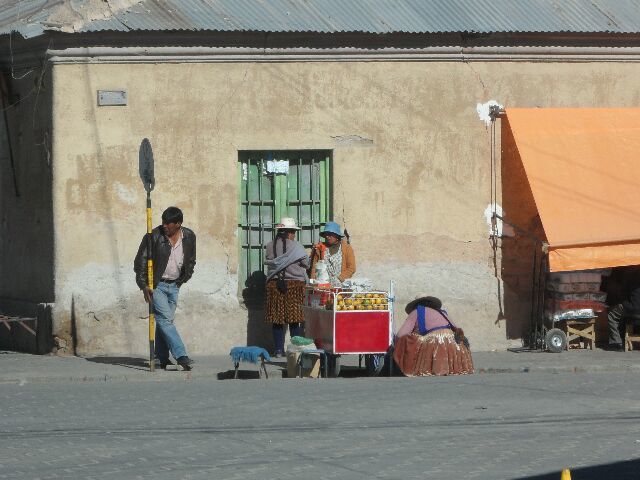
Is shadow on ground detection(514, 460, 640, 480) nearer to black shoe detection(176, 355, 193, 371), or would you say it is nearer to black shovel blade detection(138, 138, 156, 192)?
black shoe detection(176, 355, 193, 371)

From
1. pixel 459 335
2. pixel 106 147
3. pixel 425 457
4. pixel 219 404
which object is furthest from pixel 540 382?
pixel 106 147

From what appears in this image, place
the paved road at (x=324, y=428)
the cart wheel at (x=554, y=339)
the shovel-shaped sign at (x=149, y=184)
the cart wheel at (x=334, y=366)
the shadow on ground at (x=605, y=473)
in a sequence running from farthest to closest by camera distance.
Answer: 1. the cart wheel at (x=554, y=339)
2. the cart wheel at (x=334, y=366)
3. the shovel-shaped sign at (x=149, y=184)
4. the paved road at (x=324, y=428)
5. the shadow on ground at (x=605, y=473)

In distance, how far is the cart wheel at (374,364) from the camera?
16.3 metres

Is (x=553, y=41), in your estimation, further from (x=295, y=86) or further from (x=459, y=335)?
(x=459, y=335)

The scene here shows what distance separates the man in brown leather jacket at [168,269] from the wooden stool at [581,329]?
204 inches

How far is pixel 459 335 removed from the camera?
1577cm

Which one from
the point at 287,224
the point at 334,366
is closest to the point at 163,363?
the point at 334,366

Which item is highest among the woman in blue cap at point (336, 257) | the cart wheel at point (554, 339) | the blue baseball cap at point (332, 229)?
the blue baseball cap at point (332, 229)

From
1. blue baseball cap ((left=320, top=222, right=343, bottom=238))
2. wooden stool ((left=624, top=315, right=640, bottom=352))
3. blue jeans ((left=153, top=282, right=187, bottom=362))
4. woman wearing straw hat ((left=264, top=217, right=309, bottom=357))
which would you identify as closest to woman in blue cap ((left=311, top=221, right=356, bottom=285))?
blue baseball cap ((left=320, top=222, right=343, bottom=238))

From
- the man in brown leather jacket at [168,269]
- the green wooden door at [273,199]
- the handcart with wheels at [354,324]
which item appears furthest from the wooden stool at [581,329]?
the man in brown leather jacket at [168,269]

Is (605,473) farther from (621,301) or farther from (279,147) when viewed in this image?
(279,147)

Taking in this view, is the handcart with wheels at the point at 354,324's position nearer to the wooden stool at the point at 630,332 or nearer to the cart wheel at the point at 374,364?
the cart wheel at the point at 374,364

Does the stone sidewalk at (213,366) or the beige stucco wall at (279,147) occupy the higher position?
the beige stucco wall at (279,147)

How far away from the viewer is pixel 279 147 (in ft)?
60.0
